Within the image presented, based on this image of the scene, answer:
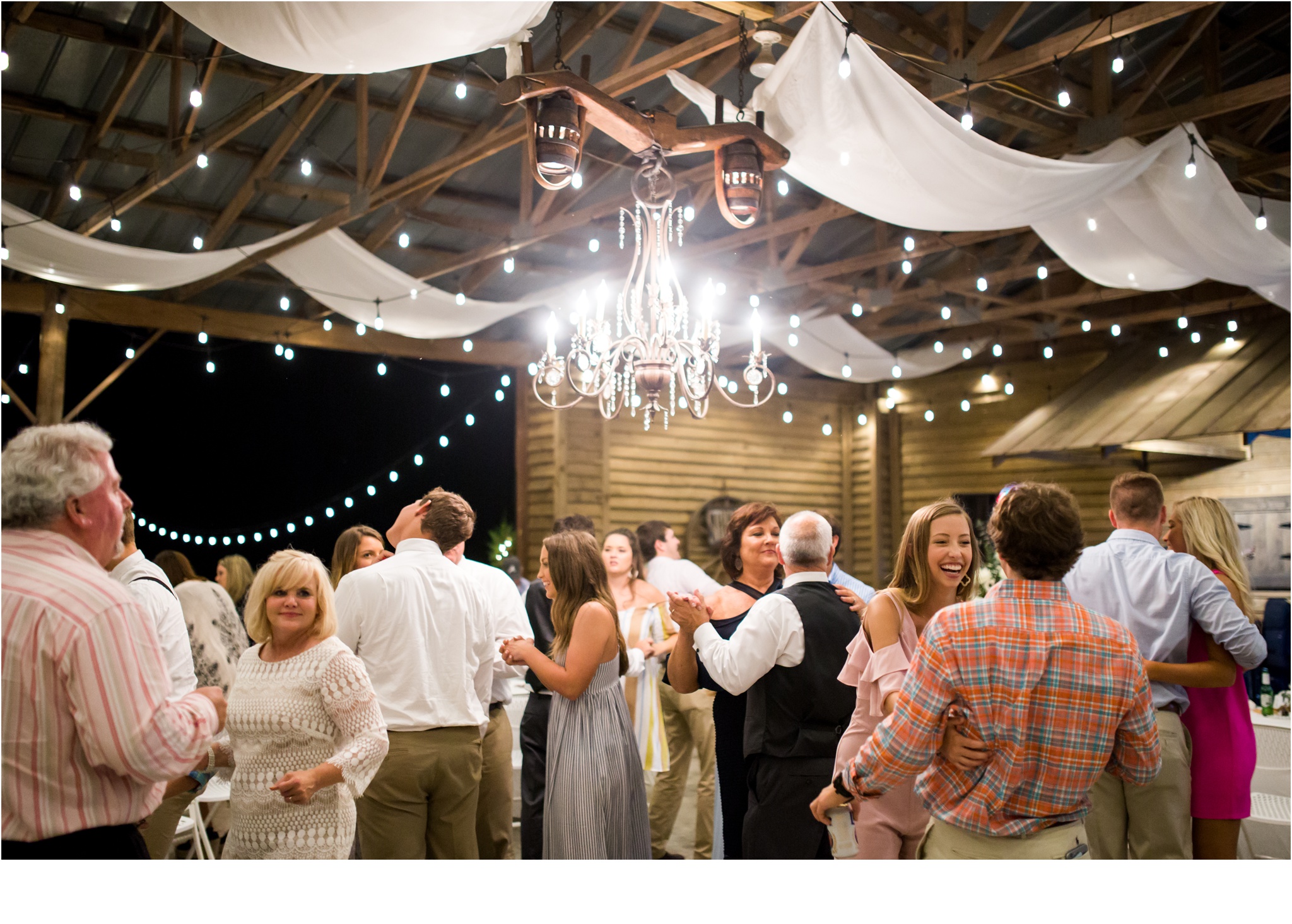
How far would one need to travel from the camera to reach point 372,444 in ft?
34.5

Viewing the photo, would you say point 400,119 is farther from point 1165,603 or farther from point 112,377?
point 1165,603

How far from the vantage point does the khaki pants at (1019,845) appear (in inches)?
86.0

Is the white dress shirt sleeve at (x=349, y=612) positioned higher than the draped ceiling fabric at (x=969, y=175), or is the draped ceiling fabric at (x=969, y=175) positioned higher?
the draped ceiling fabric at (x=969, y=175)

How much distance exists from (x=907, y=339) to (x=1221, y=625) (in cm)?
1068

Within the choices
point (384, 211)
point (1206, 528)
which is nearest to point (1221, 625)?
point (1206, 528)

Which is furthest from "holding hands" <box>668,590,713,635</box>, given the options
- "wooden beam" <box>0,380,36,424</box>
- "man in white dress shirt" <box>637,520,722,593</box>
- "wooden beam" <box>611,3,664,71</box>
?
"wooden beam" <box>0,380,36,424</box>

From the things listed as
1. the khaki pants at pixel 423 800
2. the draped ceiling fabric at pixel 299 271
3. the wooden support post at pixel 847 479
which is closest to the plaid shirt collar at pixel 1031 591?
→ the khaki pants at pixel 423 800

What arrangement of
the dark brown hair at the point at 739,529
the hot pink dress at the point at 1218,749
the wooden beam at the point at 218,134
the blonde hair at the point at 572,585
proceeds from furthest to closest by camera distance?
1. the wooden beam at the point at 218,134
2. the dark brown hair at the point at 739,529
3. the blonde hair at the point at 572,585
4. the hot pink dress at the point at 1218,749

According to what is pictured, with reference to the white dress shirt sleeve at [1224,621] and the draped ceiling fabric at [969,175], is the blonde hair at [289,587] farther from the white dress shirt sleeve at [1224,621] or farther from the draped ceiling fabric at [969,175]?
the draped ceiling fabric at [969,175]

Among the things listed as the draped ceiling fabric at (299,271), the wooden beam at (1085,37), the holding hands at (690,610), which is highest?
the wooden beam at (1085,37)

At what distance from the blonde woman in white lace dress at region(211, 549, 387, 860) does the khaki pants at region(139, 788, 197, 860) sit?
819mm

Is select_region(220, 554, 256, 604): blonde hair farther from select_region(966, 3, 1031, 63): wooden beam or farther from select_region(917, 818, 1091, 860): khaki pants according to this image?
select_region(917, 818, 1091, 860): khaki pants

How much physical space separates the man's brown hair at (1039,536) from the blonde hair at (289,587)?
5.53 ft
